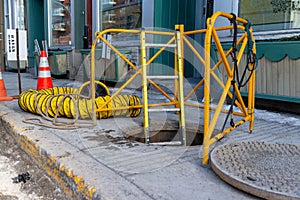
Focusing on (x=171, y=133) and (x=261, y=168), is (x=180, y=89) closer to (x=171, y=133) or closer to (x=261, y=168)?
(x=171, y=133)

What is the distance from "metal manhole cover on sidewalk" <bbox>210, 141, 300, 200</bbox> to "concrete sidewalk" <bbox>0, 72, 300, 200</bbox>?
72mm

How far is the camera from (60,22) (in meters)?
10.9

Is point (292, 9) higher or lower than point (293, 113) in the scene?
higher

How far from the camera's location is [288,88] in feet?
12.8

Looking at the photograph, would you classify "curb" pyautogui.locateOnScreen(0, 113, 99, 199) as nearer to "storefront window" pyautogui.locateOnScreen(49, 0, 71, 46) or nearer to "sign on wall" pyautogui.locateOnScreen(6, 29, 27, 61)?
"sign on wall" pyautogui.locateOnScreen(6, 29, 27, 61)

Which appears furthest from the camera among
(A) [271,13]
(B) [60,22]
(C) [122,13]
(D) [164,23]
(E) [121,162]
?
(B) [60,22]

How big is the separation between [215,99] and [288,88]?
129 cm

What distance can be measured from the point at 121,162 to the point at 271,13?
370 cm

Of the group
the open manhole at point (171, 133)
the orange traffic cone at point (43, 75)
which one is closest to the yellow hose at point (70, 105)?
the open manhole at point (171, 133)

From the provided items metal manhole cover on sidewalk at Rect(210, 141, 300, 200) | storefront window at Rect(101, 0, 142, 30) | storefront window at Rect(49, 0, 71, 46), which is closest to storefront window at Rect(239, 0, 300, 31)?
metal manhole cover on sidewalk at Rect(210, 141, 300, 200)

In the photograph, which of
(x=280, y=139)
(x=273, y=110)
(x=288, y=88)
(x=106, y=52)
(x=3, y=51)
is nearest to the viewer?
(x=280, y=139)

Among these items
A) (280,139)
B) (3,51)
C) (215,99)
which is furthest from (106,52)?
(3,51)

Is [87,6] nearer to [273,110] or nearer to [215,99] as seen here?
[215,99]

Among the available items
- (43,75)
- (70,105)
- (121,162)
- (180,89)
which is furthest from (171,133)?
(43,75)
